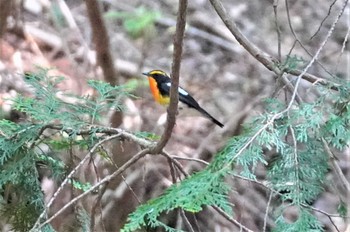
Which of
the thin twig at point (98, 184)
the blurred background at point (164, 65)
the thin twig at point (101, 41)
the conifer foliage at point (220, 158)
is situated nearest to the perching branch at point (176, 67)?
the thin twig at point (98, 184)

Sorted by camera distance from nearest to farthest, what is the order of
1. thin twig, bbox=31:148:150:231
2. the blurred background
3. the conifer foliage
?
the conifer foliage
thin twig, bbox=31:148:150:231
the blurred background

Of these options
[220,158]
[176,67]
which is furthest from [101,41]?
[220,158]

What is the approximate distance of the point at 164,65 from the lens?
6.02 m

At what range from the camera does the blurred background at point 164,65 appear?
13.7ft

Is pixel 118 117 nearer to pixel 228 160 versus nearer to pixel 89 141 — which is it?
pixel 89 141

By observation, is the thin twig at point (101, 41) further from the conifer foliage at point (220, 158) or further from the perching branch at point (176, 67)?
the perching branch at point (176, 67)

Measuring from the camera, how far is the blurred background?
13.7ft

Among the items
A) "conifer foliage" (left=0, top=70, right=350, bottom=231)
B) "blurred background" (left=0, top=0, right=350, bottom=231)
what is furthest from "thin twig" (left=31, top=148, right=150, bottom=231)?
"blurred background" (left=0, top=0, right=350, bottom=231)

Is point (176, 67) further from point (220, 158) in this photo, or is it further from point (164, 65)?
point (164, 65)

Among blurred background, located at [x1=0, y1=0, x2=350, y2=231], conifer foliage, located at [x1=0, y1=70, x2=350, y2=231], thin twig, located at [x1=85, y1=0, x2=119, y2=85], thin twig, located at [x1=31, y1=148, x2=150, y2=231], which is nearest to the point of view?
conifer foliage, located at [x1=0, y1=70, x2=350, y2=231]

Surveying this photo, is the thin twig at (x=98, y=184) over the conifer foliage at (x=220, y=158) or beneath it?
beneath

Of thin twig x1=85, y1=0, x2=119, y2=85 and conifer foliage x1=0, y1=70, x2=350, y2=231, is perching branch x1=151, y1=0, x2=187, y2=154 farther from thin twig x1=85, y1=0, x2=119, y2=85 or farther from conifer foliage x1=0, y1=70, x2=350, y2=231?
thin twig x1=85, y1=0, x2=119, y2=85

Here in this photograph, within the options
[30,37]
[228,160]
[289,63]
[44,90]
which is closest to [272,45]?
[30,37]

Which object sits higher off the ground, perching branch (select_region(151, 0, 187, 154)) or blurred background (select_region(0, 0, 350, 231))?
perching branch (select_region(151, 0, 187, 154))
